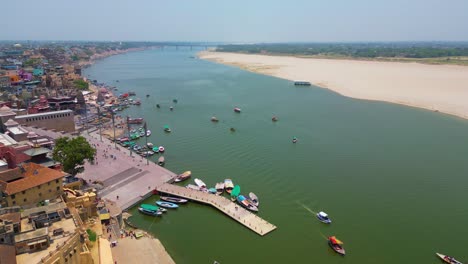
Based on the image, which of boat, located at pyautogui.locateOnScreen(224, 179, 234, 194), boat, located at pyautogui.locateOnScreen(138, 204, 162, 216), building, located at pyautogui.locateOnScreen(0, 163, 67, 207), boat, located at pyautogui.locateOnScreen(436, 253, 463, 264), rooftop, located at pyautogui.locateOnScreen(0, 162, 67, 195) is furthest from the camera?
boat, located at pyautogui.locateOnScreen(224, 179, 234, 194)

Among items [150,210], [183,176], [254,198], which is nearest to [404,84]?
[254,198]

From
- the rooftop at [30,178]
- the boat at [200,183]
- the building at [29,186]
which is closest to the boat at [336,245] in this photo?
the boat at [200,183]

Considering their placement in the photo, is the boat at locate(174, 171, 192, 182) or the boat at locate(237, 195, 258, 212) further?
the boat at locate(174, 171, 192, 182)

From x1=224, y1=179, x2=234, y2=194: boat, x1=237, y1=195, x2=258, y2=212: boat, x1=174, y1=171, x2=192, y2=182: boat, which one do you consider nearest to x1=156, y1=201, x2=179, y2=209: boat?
x1=174, y1=171, x2=192, y2=182: boat

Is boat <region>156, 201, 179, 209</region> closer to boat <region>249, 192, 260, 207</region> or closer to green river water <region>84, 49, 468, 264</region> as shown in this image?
green river water <region>84, 49, 468, 264</region>

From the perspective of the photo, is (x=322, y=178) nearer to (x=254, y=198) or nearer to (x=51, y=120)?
(x=254, y=198)

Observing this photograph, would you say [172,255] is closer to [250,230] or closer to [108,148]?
[250,230]
